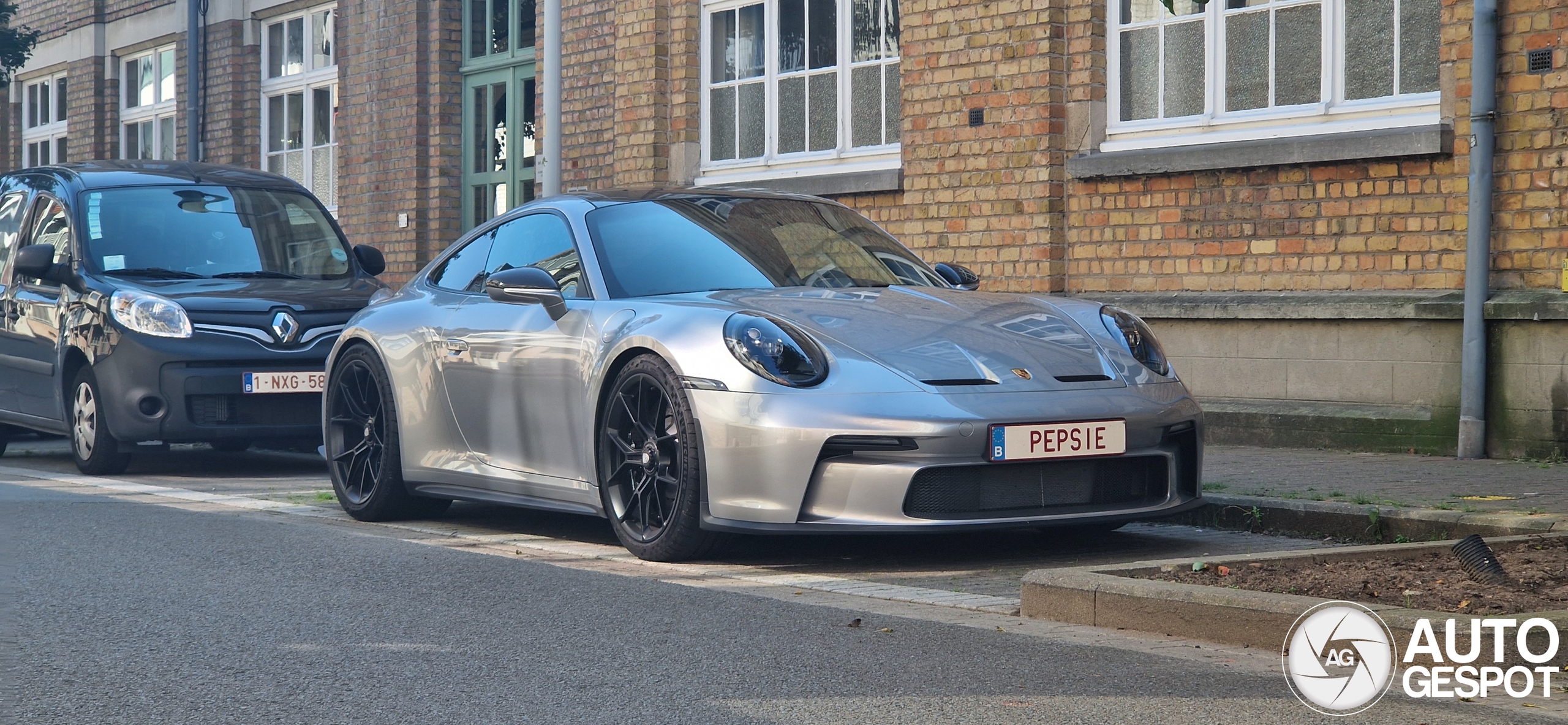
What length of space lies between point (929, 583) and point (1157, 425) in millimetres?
956

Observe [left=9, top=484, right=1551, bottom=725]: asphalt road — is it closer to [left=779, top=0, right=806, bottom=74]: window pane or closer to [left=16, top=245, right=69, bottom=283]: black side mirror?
[left=16, top=245, right=69, bottom=283]: black side mirror

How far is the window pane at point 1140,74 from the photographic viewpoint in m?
10.9

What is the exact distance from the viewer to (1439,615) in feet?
13.9

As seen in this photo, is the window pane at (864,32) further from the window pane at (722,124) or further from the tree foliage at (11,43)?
the tree foliage at (11,43)

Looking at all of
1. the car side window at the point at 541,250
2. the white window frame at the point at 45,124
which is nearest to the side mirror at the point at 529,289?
the car side window at the point at 541,250

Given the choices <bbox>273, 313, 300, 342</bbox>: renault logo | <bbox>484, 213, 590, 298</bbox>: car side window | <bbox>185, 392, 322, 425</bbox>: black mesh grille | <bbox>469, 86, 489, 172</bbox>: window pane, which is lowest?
<bbox>185, 392, 322, 425</bbox>: black mesh grille

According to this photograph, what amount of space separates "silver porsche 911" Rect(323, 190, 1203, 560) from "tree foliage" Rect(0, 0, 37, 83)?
1804 cm

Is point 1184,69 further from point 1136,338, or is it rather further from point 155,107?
point 155,107

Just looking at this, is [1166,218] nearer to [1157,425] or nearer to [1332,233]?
[1332,233]

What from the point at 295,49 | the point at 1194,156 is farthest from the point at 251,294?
the point at 295,49

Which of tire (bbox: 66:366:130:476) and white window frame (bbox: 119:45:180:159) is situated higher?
white window frame (bbox: 119:45:180:159)

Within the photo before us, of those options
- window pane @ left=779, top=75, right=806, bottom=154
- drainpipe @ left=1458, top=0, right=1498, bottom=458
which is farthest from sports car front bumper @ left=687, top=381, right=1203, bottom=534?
window pane @ left=779, top=75, right=806, bottom=154

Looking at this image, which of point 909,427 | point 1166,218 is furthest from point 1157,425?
point 1166,218

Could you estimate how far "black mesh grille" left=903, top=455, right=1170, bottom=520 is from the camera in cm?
564
